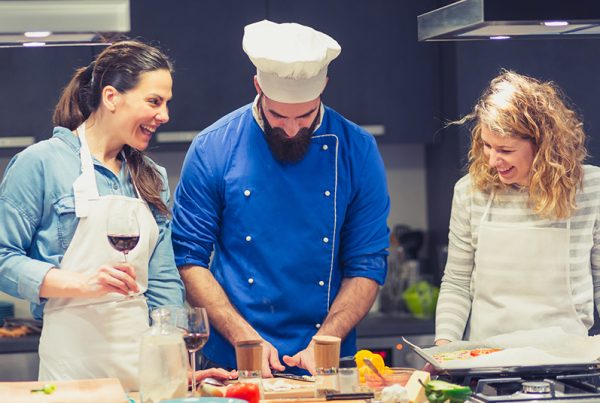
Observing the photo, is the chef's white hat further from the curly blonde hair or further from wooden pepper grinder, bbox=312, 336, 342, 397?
wooden pepper grinder, bbox=312, 336, 342, 397

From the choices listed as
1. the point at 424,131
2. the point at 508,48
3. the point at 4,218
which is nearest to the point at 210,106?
the point at 424,131

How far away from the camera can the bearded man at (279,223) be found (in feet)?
8.77

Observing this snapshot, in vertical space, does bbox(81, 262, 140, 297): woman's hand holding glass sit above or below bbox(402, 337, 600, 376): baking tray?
above

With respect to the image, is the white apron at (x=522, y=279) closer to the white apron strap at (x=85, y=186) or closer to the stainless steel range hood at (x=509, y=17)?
the stainless steel range hood at (x=509, y=17)

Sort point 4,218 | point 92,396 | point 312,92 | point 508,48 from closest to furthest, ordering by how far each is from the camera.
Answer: point 92,396, point 4,218, point 312,92, point 508,48

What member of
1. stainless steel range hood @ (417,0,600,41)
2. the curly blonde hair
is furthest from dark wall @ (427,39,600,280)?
stainless steel range hood @ (417,0,600,41)

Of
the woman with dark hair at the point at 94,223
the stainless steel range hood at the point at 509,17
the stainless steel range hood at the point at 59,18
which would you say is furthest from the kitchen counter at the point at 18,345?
the stainless steel range hood at the point at 509,17

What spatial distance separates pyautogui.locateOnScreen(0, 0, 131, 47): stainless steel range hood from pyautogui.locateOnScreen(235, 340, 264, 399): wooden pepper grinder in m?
0.87

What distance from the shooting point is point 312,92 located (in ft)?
8.63

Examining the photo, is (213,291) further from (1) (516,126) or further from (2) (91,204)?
(1) (516,126)

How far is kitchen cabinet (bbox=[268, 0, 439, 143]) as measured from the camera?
4.30 metres

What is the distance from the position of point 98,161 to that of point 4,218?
277 mm

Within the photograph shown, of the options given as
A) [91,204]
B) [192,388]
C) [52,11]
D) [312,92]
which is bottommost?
[192,388]

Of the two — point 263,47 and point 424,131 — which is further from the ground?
point 263,47
